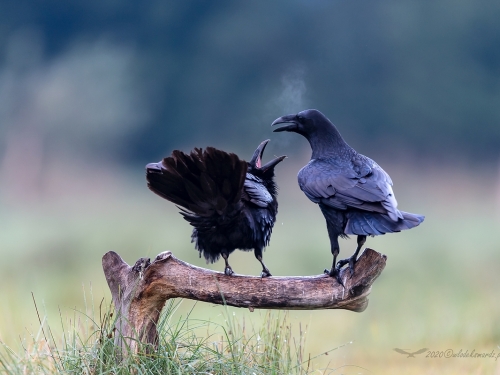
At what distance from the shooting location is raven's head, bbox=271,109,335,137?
469cm

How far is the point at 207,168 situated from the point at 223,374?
1377 mm

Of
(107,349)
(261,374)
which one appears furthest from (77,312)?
(261,374)

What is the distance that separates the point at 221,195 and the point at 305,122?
109 cm

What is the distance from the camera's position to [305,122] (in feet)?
15.6

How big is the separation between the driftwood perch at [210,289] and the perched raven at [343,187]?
135mm

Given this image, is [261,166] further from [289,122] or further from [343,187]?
[343,187]

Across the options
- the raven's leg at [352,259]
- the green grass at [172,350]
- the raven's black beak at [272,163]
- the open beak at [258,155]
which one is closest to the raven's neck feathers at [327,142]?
the raven's black beak at [272,163]

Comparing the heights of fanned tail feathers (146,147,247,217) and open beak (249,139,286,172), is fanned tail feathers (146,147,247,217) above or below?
below

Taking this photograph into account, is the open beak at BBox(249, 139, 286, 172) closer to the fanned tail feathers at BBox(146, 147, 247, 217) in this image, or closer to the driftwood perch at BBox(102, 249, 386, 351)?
the fanned tail feathers at BBox(146, 147, 247, 217)

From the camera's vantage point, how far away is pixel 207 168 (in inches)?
150

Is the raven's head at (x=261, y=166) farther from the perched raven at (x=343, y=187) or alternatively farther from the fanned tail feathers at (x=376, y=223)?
the fanned tail feathers at (x=376, y=223)

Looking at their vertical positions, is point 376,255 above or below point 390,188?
below

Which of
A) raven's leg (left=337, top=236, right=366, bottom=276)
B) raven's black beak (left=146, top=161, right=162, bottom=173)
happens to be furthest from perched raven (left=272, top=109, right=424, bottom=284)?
raven's black beak (left=146, top=161, right=162, bottom=173)

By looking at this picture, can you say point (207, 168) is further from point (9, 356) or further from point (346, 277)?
point (9, 356)
